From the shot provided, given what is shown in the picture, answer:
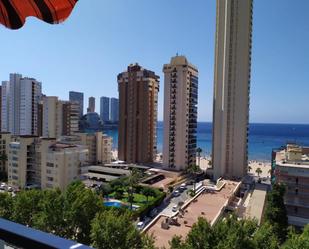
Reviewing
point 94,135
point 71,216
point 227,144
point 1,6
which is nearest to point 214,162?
point 227,144

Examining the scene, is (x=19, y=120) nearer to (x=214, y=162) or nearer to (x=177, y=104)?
(x=177, y=104)

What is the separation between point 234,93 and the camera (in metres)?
30.4

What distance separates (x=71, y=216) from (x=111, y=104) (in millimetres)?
108182

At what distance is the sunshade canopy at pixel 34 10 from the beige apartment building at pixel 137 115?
1332 inches

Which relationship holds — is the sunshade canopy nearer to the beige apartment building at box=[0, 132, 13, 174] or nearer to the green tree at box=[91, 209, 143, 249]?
the green tree at box=[91, 209, 143, 249]

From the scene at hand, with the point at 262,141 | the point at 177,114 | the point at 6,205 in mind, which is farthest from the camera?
the point at 262,141

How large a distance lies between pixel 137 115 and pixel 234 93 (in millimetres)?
12368

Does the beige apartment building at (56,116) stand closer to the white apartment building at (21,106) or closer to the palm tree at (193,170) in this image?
the white apartment building at (21,106)

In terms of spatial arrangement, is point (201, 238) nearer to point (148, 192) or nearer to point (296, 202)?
point (296, 202)

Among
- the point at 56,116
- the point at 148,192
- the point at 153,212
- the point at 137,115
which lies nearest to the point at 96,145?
the point at 137,115

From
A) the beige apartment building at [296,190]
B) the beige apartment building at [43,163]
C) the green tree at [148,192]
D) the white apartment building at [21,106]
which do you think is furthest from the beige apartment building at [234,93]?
the white apartment building at [21,106]

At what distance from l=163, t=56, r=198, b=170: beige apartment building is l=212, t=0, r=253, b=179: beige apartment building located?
3.73 meters

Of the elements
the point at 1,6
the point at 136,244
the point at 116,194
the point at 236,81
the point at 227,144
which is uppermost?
the point at 236,81

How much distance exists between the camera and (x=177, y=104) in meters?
32.8
